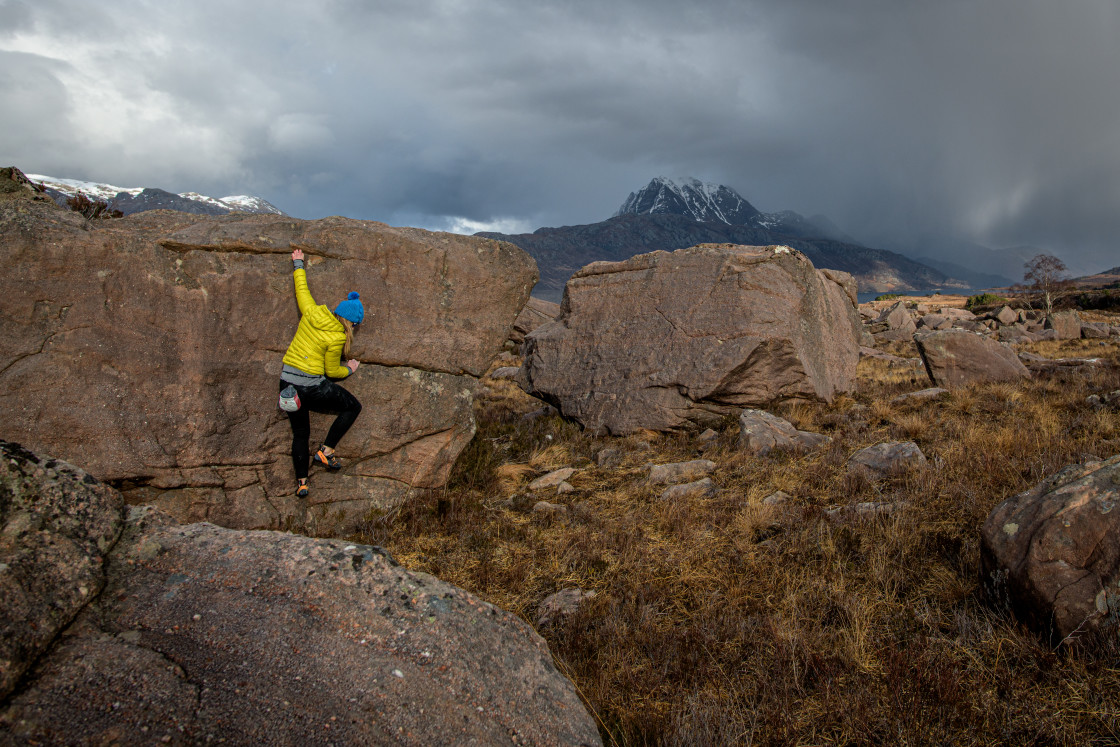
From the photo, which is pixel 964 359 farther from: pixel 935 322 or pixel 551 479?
pixel 935 322

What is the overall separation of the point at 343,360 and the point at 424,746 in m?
4.67

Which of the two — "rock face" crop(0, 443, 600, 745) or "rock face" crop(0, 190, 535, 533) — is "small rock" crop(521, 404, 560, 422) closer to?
"rock face" crop(0, 190, 535, 533)

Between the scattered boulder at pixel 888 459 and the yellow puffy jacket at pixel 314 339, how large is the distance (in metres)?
5.66

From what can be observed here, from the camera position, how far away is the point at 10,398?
485cm

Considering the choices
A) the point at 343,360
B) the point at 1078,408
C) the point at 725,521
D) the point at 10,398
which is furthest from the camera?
the point at 1078,408

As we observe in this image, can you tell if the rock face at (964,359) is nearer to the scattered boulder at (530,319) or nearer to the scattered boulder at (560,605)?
the scattered boulder at (560,605)

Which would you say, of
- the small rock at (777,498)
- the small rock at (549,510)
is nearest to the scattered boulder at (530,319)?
the small rock at (549,510)

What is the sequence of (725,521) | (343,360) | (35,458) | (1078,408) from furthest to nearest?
(1078,408) → (343,360) → (725,521) → (35,458)

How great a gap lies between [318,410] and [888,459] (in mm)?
6039

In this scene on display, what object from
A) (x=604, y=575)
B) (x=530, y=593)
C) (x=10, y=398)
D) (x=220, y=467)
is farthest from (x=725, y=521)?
(x=10, y=398)

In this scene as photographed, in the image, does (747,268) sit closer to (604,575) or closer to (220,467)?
(604,575)

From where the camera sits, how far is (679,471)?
699cm

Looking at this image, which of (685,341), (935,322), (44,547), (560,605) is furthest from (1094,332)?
(44,547)

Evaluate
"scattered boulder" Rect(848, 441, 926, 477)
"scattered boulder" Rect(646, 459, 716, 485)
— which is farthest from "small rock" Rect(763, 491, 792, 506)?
"scattered boulder" Rect(646, 459, 716, 485)
